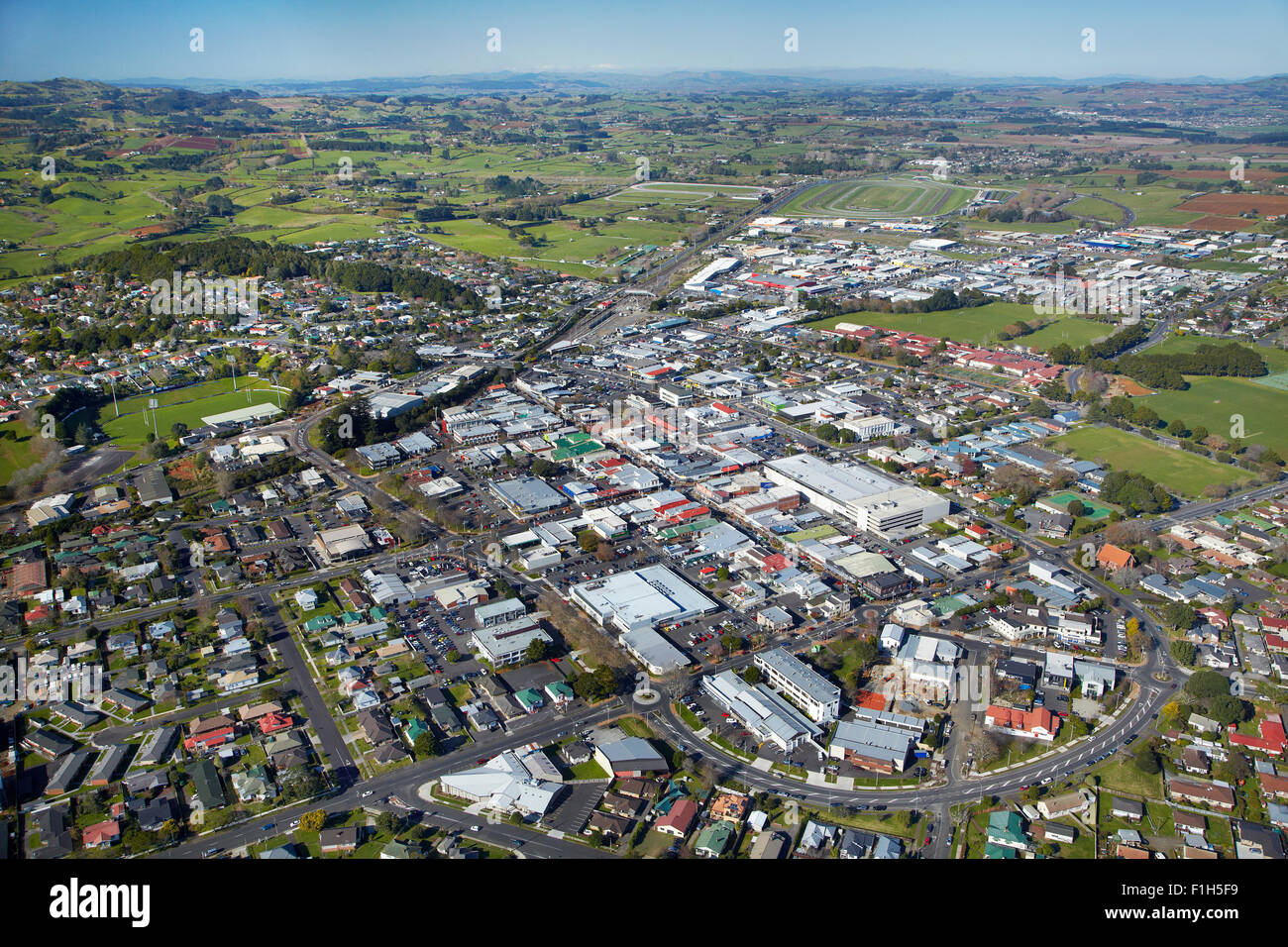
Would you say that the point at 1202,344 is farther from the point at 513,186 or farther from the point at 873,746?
the point at 513,186

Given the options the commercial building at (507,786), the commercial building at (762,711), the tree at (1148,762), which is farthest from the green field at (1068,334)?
the commercial building at (507,786)

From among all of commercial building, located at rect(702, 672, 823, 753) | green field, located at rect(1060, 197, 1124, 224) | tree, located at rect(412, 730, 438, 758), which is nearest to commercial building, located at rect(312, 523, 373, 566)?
tree, located at rect(412, 730, 438, 758)

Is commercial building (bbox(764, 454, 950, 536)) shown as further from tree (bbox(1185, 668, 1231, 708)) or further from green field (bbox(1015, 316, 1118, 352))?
green field (bbox(1015, 316, 1118, 352))

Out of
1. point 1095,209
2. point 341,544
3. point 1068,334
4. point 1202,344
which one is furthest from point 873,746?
point 1095,209

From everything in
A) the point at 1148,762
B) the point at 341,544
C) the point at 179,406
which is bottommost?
the point at 1148,762
